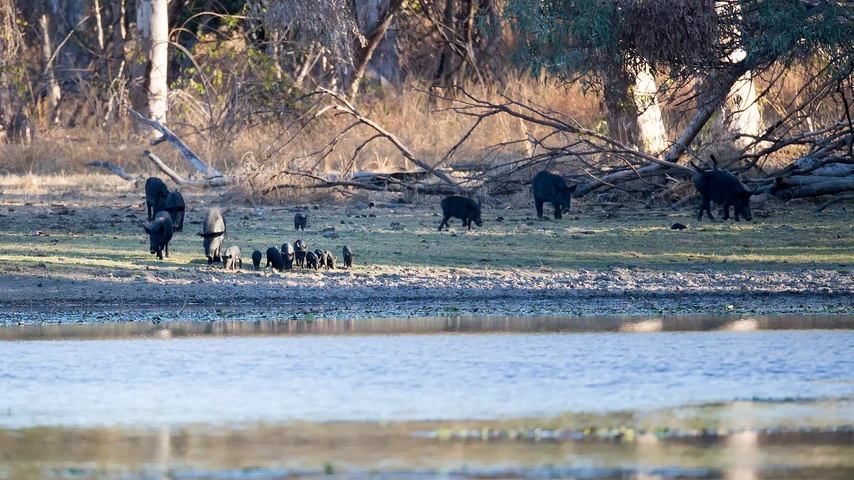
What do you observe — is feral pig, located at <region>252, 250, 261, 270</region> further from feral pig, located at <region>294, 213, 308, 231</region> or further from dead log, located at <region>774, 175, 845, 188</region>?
dead log, located at <region>774, 175, 845, 188</region>

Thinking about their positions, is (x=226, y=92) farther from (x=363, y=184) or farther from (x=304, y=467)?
(x=304, y=467)

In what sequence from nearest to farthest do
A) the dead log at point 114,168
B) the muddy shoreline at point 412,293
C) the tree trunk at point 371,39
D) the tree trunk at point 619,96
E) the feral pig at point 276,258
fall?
the muddy shoreline at point 412,293
the feral pig at point 276,258
the tree trunk at point 619,96
the dead log at point 114,168
the tree trunk at point 371,39

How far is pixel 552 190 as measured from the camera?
15.6 meters

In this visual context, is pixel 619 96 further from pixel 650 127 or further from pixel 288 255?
pixel 288 255

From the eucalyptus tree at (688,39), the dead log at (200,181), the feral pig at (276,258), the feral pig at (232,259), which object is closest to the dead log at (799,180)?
the eucalyptus tree at (688,39)

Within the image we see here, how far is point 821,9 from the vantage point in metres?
14.9

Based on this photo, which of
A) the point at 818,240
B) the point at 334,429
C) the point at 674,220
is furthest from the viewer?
the point at 674,220

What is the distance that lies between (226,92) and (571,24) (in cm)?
1239

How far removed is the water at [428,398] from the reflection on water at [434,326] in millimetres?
31

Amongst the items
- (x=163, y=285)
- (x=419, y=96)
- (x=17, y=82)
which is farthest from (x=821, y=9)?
(x=17, y=82)

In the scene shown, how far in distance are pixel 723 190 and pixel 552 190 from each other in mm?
2097

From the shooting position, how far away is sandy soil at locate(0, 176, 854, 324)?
10875 millimetres

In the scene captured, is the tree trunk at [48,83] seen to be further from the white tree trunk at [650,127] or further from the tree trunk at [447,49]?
the white tree trunk at [650,127]

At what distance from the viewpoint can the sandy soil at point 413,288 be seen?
10.9 m
